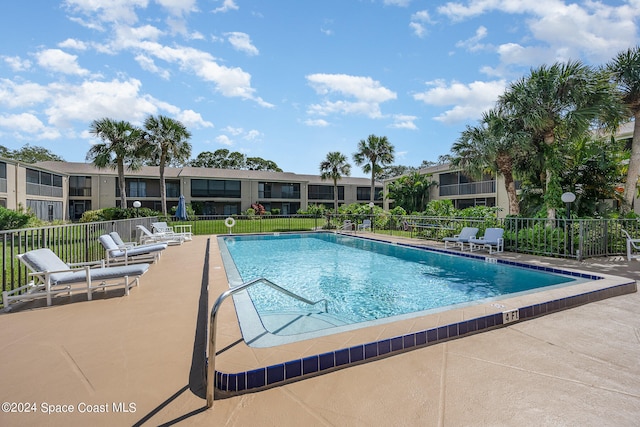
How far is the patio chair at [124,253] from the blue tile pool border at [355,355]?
5.94m

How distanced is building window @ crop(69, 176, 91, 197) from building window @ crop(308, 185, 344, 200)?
2282 centimetres

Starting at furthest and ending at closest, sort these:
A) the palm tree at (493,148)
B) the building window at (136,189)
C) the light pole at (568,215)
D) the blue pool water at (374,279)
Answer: the building window at (136,189)
the palm tree at (493,148)
the light pole at (568,215)
the blue pool water at (374,279)

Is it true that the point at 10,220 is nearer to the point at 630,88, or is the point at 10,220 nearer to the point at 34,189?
the point at 34,189

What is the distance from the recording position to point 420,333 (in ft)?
11.5

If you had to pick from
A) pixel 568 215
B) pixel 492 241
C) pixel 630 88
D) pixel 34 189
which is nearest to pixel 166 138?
pixel 34 189

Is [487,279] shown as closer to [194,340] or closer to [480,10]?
[194,340]

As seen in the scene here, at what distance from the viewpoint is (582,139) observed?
12008 mm

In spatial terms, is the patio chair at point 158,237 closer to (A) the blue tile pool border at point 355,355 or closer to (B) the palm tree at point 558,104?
(A) the blue tile pool border at point 355,355

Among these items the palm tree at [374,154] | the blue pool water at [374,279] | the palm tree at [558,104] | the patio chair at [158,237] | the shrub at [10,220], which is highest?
the palm tree at [374,154]

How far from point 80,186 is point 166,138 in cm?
1517

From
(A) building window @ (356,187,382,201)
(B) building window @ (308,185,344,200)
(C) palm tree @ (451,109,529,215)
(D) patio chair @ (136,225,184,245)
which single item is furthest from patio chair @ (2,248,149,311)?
(A) building window @ (356,187,382,201)

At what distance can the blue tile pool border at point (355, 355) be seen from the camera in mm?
2668

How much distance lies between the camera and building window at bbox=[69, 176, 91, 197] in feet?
101

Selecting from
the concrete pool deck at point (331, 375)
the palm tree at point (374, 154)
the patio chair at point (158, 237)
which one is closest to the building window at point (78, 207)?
the patio chair at point (158, 237)
